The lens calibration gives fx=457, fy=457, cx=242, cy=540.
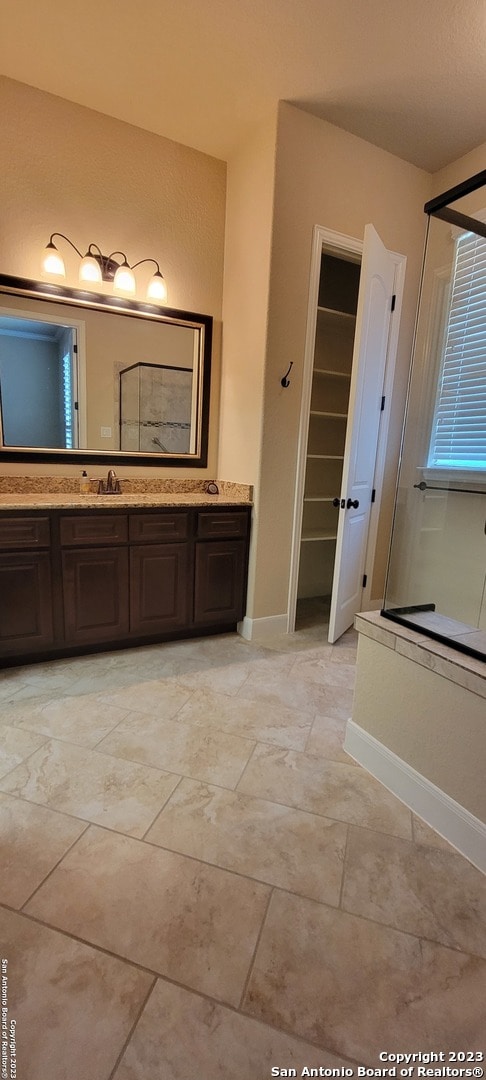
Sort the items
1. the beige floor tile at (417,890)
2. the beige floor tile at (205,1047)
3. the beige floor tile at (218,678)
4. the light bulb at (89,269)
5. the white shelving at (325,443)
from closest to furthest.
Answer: the beige floor tile at (205,1047), the beige floor tile at (417,890), the beige floor tile at (218,678), the light bulb at (89,269), the white shelving at (325,443)

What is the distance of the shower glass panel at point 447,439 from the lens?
7.80 feet

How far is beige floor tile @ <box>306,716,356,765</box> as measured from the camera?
70.3 inches

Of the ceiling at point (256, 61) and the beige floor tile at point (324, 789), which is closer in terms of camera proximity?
the beige floor tile at point (324, 789)

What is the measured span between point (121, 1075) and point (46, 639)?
1.77m

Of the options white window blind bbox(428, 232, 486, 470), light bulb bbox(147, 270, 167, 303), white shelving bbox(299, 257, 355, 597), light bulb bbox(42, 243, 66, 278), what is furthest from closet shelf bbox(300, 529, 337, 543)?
light bulb bbox(42, 243, 66, 278)

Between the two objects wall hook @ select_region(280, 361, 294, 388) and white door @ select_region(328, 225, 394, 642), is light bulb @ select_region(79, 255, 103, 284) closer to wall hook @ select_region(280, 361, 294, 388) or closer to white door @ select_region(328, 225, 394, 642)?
wall hook @ select_region(280, 361, 294, 388)

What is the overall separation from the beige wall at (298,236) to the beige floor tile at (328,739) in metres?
0.96

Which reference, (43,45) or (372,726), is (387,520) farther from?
(43,45)

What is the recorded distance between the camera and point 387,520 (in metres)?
3.29

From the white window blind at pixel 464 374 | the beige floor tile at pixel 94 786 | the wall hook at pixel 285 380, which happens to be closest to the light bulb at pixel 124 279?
the wall hook at pixel 285 380

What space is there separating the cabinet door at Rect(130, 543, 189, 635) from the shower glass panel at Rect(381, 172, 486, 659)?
3.85 ft

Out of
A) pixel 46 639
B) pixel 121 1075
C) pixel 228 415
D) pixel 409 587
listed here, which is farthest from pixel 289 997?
pixel 228 415

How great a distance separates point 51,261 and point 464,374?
2350mm

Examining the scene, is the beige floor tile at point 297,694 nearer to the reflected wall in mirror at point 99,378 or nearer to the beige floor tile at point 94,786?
the beige floor tile at point 94,786
